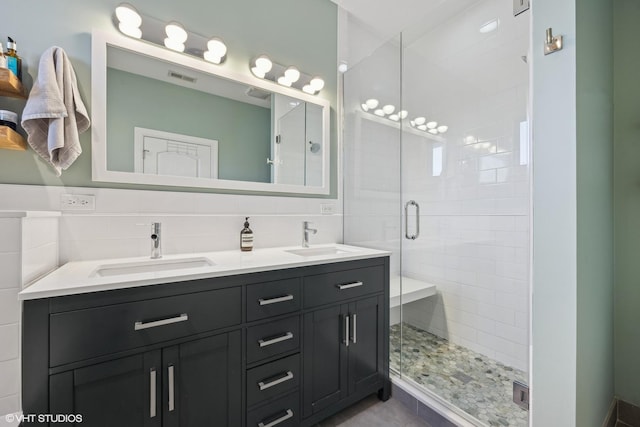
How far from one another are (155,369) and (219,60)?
165cm

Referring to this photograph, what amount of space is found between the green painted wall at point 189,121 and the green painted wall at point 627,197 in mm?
1988

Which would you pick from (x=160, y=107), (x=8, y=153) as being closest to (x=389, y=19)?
(x=160, y=107)

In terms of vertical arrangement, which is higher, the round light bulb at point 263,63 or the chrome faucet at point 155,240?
the round light bulb at point 263,63

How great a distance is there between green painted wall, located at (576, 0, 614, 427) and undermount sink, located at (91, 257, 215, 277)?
60.7 inches

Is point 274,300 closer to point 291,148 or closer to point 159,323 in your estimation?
point 159,323

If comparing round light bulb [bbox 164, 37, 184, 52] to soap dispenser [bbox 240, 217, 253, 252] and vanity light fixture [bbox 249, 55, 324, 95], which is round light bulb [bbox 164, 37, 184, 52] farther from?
soap dispenser [bbox 240, 217, 253, 252]

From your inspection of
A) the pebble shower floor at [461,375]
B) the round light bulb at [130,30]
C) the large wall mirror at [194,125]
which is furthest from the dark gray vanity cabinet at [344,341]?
the round light bulb at [130,30]

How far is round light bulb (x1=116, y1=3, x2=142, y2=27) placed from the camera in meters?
1.40

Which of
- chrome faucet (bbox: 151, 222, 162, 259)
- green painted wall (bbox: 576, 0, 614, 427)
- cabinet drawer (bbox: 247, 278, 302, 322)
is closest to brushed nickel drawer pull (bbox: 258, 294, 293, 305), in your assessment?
cabinet drawer (bbox: 247, 278, 302, 322)

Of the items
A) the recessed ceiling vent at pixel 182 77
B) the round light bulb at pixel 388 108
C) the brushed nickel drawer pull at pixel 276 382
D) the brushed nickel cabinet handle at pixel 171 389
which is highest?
the round light bulb at pixel 388 108

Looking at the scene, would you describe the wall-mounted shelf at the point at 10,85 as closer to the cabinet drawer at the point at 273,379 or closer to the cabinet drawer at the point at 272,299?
the cabinet drawer at the point at 272,299

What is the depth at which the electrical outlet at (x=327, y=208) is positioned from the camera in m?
2.15

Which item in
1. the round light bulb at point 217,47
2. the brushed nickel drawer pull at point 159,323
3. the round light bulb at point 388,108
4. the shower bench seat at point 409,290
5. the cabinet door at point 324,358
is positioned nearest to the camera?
the brushed nickel drawer pull at point 159,323

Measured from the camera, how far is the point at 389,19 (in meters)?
2.37
